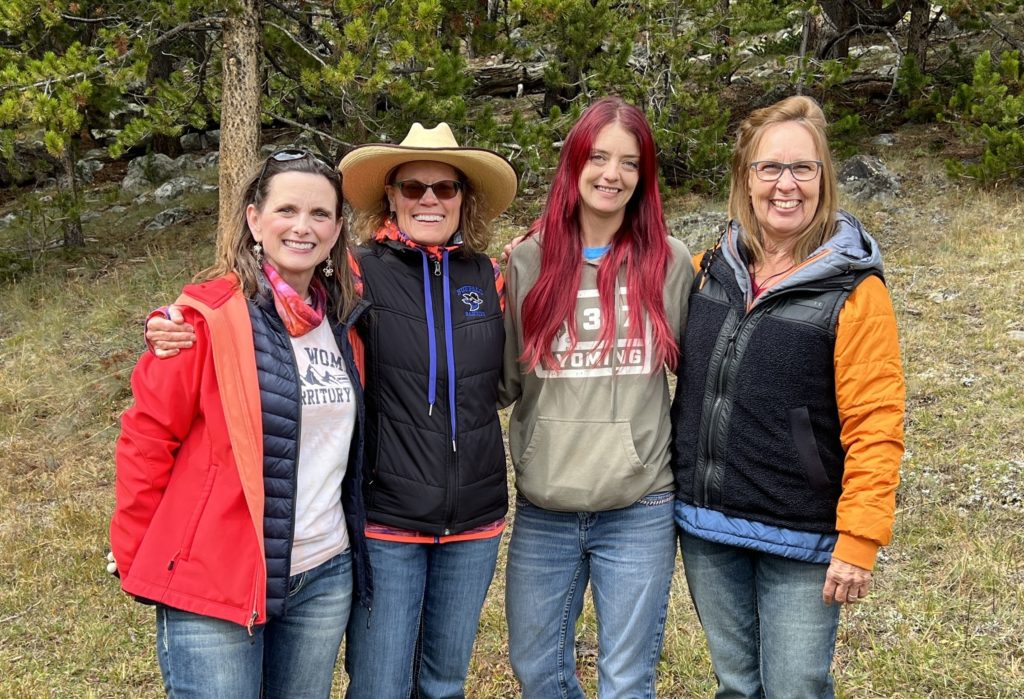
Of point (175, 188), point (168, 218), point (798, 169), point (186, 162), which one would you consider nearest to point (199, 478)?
point (798, 169)

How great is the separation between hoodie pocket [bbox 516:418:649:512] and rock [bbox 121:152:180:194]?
14345 mm

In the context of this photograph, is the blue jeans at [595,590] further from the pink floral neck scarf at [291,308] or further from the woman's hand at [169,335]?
the woman's hand at [169,335]

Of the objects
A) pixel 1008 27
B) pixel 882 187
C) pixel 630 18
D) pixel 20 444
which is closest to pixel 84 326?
pixel 20 444

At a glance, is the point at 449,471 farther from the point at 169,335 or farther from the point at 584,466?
the point at 169,335

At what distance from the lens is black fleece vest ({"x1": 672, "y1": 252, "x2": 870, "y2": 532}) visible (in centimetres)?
248

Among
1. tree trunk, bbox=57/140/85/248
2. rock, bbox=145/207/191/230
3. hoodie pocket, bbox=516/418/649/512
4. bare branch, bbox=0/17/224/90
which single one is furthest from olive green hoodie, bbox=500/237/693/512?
rock, bbox=145/207/191/230

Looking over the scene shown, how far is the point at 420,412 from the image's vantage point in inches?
103

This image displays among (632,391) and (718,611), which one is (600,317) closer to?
(632,391)

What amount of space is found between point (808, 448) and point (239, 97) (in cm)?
771

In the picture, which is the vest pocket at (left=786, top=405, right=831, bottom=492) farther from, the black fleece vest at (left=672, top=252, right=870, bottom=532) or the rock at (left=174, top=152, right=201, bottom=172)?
the rock at (left=174, top=152, right=201, bottom=172)

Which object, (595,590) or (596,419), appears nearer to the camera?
(596,419)

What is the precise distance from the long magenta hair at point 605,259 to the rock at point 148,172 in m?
14.1

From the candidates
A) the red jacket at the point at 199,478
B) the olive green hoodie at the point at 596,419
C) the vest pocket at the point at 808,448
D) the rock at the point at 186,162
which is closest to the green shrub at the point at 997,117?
the olive green hoodie at the point at 596,419

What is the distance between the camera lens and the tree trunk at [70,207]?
11.4 m
